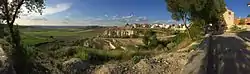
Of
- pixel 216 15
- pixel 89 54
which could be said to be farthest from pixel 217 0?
pixel 89 54

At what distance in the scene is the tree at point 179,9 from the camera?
48531 mm

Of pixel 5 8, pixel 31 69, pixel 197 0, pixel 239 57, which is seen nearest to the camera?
pixel 31 69

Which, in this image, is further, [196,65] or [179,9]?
[179,9]

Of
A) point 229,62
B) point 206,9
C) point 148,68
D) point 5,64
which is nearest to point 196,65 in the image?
point 229,62

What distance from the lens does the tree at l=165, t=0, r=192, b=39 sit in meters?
48.5

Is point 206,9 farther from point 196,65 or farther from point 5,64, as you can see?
point 5,64

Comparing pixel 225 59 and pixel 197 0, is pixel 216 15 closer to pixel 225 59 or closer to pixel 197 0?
pixel 197 0

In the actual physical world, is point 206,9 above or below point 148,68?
above

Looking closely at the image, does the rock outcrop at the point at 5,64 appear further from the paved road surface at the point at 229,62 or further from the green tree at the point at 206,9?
the green tree at the point at 206,9

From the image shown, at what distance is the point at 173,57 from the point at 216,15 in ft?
130

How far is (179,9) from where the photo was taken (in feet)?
163

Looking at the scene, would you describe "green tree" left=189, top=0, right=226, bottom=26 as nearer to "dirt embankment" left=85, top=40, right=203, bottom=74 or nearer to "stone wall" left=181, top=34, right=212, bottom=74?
"stone wall" left=181, top=34, right=212, bottom=74

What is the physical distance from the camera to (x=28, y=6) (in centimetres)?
2016

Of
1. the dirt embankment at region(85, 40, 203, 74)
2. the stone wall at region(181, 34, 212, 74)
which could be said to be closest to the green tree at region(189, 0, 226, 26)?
the stone wall at region(181, 34, 212, 74)
